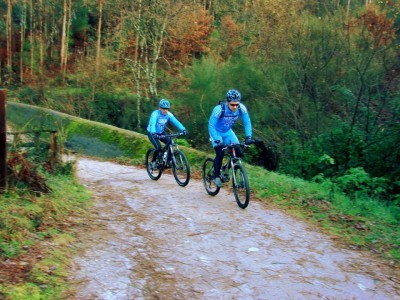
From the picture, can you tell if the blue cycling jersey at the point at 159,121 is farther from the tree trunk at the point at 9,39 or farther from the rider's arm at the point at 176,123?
the tree trunk at the point at 9,39

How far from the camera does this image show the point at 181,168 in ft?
36.8

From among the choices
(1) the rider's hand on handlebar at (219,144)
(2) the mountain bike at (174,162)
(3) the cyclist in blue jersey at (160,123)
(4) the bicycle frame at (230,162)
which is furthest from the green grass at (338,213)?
(3) the cyclist in blue jersey at (160,123)

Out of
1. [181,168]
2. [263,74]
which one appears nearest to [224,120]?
[181,168]

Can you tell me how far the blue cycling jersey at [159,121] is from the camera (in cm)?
1146

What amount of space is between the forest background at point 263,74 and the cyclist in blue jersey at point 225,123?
256 cm

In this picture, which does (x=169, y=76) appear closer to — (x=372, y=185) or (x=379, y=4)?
(x=379, y=4)

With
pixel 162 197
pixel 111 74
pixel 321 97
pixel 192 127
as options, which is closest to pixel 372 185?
pixel 162 197

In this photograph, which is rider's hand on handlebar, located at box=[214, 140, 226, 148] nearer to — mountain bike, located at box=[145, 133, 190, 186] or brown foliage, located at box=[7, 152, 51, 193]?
mountain bike, located at box=[145, 133, 190, 186]

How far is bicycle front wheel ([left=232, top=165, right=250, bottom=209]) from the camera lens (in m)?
8.80

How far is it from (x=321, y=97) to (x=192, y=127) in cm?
720

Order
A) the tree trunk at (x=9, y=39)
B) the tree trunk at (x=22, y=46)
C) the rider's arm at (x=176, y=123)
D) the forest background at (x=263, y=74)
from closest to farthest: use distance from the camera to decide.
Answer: the rider's arm at (x=176, y=123), the forest background at (x=263, y=74), the tree trunk at (x=9, y=39), the tree trunk at (x=22, y=46)

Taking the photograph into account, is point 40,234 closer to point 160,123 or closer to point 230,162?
point 230,162

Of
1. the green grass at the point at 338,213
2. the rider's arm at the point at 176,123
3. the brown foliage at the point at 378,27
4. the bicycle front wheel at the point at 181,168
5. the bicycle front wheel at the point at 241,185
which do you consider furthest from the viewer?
the brown foliage at the point at 378,27

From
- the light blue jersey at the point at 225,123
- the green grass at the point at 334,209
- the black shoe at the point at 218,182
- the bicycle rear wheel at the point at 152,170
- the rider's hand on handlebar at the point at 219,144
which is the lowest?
the bicycle rear wheel at the point at 152,170
